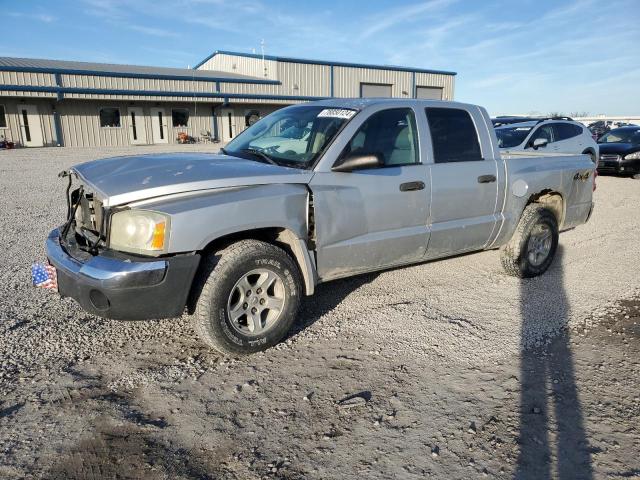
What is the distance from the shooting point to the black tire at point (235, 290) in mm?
3301

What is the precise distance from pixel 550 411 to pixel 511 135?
35.5 ft

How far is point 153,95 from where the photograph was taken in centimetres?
2931

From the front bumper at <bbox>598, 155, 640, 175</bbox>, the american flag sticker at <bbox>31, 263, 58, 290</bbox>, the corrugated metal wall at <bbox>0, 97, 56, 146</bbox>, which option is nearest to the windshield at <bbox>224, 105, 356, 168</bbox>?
the american flag sticker at <bbox>31, 263, 58, 290</bbox>

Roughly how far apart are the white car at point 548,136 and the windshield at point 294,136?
846 cm

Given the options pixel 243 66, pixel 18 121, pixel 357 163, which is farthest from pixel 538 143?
pixel 243 66

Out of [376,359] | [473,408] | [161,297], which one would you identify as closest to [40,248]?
[161,297]

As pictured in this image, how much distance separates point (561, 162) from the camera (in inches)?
223

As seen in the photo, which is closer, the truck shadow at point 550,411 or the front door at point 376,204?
the truck shadow at point 550,411

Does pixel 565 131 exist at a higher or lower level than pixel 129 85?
lower

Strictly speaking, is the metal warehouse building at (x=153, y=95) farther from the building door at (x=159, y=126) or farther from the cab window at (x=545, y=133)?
the cab window at (x=545, y=133)

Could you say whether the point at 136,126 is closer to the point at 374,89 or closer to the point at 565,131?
the point at 374,89

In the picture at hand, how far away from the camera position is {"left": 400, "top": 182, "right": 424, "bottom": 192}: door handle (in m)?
4.17

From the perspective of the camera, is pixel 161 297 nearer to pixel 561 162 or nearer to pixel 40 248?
pixel 40 248

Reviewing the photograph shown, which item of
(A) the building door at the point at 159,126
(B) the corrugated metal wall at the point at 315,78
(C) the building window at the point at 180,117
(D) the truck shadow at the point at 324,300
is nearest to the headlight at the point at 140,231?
(D) the truck shadow at the point at 324,300
